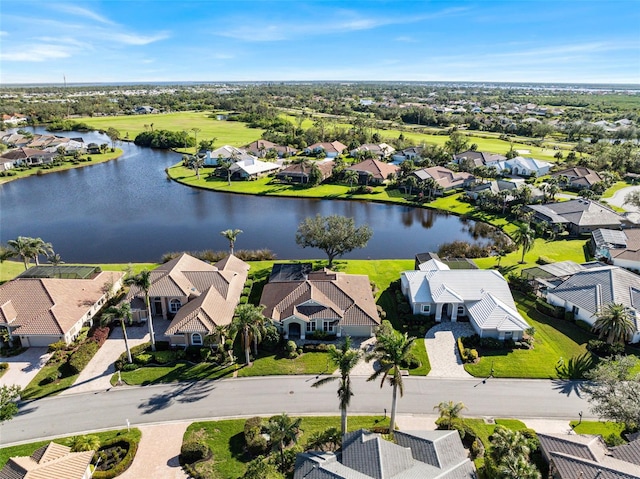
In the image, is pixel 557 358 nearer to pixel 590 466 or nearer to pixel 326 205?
pixel 590 466

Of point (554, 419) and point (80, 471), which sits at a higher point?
point (80, 471)

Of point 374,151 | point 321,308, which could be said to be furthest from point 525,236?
point 374,151

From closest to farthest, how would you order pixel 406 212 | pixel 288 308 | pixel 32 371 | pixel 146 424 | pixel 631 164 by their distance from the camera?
pixel 146 424 → pixel 32 371 → pixel 288 308 → pixel 406 212 → pixel 631 164

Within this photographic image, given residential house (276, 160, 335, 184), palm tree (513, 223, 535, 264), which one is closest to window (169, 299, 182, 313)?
palm tree (513, 223, 535, 264)

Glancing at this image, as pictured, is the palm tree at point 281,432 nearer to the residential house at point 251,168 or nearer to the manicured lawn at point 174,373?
the manicured lawn at point 174,373

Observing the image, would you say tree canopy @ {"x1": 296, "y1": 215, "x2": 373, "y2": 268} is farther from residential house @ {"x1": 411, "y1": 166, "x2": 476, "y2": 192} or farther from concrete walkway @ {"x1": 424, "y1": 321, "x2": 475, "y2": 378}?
residential house @ {"x1": 411, "y1": 166, "x2": 476, "y2": 192}

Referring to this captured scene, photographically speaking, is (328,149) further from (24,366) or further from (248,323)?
(24,366)

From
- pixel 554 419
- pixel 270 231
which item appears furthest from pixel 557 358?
pixel 270 231
